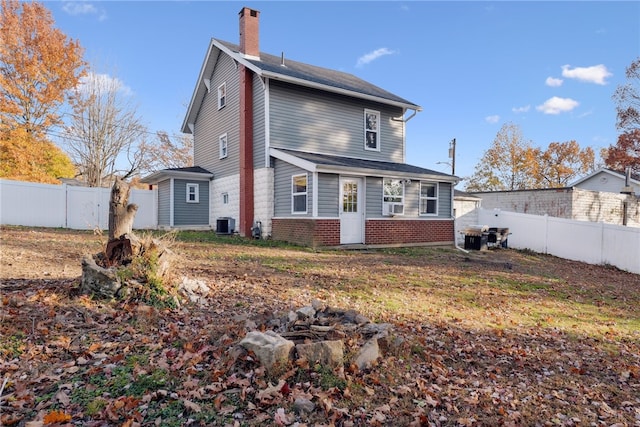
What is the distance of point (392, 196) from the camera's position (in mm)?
14070

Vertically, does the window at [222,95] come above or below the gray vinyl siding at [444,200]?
above

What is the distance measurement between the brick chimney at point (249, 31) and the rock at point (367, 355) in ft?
48.5

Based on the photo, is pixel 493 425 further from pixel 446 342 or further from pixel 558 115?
pixel 558 115

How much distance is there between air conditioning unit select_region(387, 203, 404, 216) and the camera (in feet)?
45.6

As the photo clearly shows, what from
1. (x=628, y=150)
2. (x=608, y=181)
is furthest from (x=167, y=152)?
(x=608, y=181)

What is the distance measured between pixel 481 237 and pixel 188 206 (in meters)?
13.6

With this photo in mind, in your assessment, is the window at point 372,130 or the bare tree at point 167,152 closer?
the window at point 372,130

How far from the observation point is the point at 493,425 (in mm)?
2811

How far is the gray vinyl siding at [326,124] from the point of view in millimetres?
14578

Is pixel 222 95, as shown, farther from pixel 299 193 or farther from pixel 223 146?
pixel 299 193

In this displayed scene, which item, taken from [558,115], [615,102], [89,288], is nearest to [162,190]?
[89,288]

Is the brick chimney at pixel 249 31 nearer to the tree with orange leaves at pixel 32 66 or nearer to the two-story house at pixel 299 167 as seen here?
the two-story house at pixel 299 167

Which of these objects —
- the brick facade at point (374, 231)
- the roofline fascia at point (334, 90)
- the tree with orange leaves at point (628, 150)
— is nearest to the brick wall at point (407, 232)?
the brick facade at point (374, 231)

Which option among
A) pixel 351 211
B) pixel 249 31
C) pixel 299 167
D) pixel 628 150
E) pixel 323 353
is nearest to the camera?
pixel 323 353
